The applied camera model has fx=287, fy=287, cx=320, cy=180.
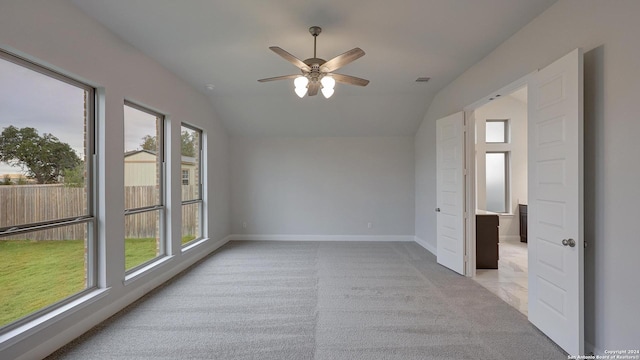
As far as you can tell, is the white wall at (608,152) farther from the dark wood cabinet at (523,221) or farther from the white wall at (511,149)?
the dark wood cabinet at (523,221)

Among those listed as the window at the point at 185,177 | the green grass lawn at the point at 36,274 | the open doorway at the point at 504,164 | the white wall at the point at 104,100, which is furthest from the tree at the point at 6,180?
the open doorway at the point at 504,164

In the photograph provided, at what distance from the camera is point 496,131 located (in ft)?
22.0

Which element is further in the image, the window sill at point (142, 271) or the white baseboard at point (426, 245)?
the white baseboard at point (426, 245)

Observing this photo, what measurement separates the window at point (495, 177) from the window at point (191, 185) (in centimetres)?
630

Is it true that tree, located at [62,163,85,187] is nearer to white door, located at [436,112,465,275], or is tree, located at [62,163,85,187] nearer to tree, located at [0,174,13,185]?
tree, located at [0,174,13,185]

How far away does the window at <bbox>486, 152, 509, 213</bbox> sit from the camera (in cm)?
671

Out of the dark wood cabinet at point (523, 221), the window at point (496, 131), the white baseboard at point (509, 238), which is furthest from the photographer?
the window at point (496, 131)

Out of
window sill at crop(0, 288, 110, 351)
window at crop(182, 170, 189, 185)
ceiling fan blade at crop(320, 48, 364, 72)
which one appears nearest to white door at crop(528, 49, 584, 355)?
ceiling fan blade at crop(320, 48, 364, 72)

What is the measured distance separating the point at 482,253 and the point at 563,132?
2.70 m

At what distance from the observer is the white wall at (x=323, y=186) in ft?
20.8

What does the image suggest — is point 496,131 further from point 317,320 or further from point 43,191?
point 43,191

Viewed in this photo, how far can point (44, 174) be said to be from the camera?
238 cm

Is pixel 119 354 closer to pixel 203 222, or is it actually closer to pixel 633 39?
pixel 203 222

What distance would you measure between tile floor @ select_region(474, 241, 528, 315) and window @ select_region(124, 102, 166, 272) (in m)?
4.37
